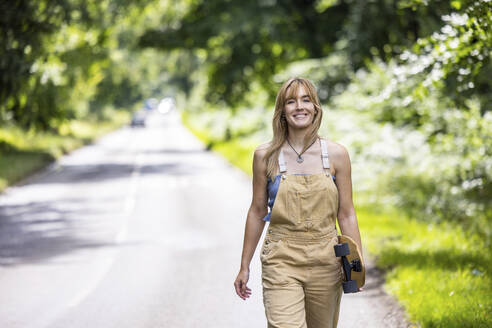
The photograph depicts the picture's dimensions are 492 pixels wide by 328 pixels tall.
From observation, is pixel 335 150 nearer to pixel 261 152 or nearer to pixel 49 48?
pixel 261 152

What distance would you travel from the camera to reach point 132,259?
9375 mm

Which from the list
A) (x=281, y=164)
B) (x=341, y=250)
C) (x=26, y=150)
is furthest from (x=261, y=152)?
(x=26, y=150)

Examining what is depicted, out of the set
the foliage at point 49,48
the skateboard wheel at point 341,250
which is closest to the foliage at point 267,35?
the foliage at point 49,48

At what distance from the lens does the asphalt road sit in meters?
6.59

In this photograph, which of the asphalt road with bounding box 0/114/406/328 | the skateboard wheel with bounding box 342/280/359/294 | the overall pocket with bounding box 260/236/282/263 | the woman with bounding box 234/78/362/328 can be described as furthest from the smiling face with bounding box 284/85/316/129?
the asphalt road with bounding box 0/114/406/328

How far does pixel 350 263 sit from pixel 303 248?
0.97 ft

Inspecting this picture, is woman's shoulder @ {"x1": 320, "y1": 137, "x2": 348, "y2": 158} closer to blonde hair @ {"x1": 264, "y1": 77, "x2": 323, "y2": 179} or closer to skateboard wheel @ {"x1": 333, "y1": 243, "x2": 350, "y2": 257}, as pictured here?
blonde hair @ {"x1": 264, "y1": 77, "x2": 323, "y2": 179}

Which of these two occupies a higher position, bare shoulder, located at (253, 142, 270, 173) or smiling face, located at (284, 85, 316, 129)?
smiling face, located at (284, 85, 316, 129)

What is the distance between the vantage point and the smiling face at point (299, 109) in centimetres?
386

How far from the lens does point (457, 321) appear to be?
5387 mm

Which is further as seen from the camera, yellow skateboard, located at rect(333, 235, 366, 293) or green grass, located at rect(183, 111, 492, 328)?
green grass, located at rect(183, 111, 492, 328)

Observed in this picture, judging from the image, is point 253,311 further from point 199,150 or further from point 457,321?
point 199,150

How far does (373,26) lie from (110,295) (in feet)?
46.6

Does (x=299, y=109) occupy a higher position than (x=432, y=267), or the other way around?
(x=299, y=109)
